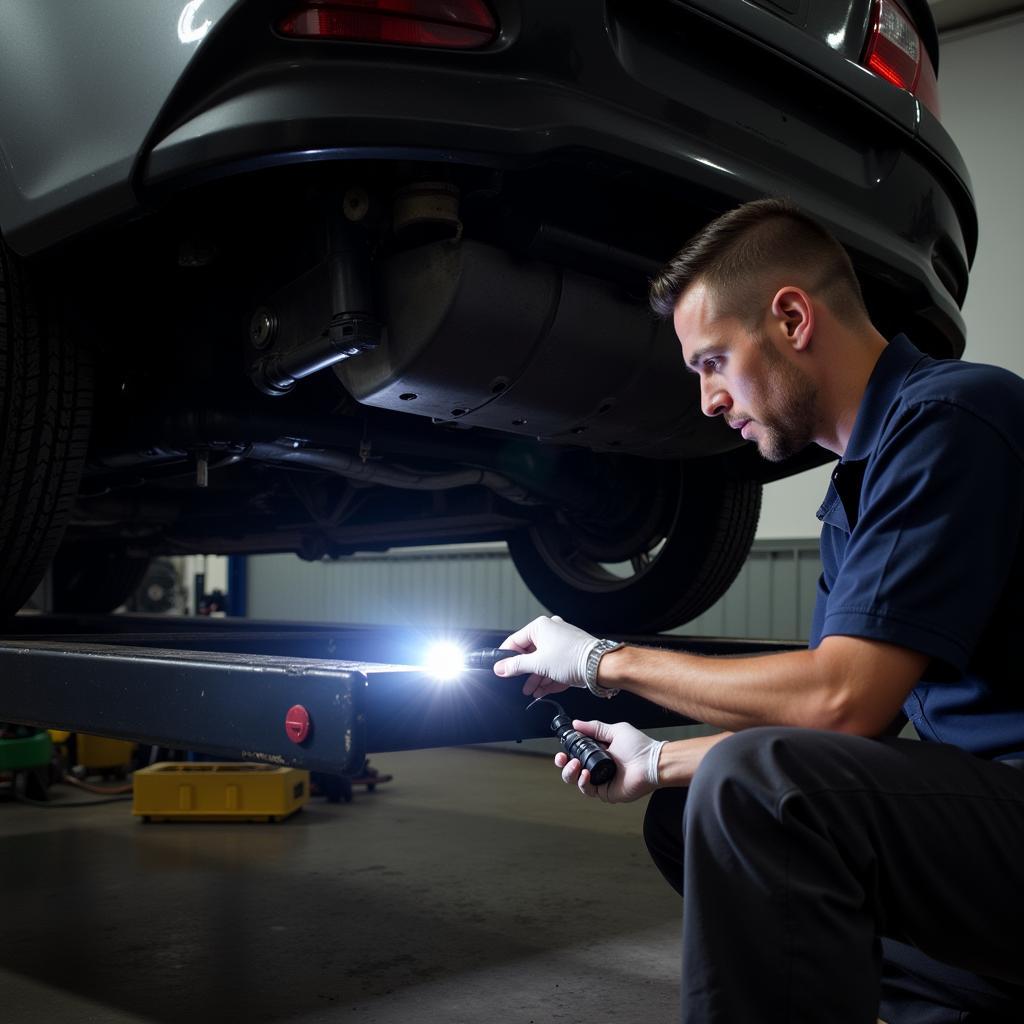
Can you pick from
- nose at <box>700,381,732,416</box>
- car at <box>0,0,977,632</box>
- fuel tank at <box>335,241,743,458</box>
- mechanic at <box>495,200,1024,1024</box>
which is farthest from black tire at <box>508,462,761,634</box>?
mechanic at <box>495,200,1024,1024</box>

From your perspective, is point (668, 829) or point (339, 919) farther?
point (339, 919)

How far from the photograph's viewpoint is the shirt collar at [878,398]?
114cm

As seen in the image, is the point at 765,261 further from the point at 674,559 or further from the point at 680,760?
the point at 674,559

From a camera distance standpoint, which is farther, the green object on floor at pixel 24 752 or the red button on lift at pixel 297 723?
the green object on floor at pixel 24 752

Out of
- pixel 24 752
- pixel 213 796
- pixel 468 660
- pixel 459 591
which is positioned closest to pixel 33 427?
pixel 468 660

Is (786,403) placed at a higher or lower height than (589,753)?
higher

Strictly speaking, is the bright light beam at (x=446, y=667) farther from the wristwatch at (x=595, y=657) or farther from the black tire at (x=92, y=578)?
the black tire at (x=92, y=578)

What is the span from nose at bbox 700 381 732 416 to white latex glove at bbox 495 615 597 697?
32cm

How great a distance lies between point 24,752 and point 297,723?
267 cm

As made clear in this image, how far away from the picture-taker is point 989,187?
4531 mm

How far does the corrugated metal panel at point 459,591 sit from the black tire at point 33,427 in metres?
2.72

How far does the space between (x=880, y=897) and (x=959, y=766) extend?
0.14 metres

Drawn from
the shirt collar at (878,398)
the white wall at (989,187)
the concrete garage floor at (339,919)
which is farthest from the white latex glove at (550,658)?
the white wall at (989,187)

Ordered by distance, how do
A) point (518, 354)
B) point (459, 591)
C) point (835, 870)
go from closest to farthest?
point (835, 870) → point (518, 354) → point (459, 591)
